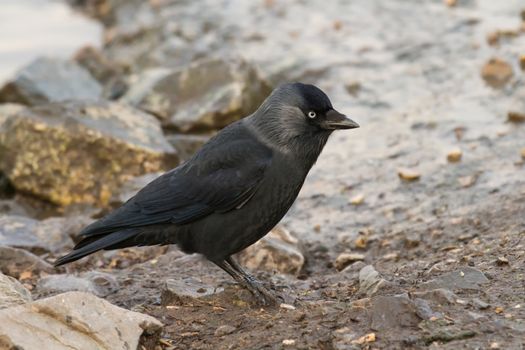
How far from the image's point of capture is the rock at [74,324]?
151 inches

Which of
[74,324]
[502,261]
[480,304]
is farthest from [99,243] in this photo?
[502,261]

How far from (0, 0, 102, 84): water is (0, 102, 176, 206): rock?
12.1 ft

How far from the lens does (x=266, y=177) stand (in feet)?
15.8

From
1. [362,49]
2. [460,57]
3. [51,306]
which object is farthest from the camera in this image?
[362,49]

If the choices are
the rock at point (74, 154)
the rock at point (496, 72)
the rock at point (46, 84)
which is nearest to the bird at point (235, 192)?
the rock at point (74, 154)

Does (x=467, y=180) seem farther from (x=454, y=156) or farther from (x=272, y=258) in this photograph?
(x=272, y=258)

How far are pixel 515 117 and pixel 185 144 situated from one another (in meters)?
2.75

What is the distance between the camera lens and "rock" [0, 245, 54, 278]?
5.65 meters

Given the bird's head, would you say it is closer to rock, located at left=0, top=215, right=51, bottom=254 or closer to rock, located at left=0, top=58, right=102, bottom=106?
rock, located at left=0, top=215, right=51, bottom=254

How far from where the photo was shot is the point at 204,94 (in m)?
8.85

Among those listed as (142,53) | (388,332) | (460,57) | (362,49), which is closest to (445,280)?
(388,332)

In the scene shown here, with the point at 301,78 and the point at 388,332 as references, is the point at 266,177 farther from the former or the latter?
the point at 301,78

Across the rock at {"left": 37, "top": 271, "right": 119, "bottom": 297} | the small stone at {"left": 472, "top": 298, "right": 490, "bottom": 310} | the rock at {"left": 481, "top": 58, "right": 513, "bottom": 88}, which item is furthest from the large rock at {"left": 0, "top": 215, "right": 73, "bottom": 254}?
the rock at {"left": 481, "top": 58, "right": 513, "bottom": 88}

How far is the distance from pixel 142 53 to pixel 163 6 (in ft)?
6.28
